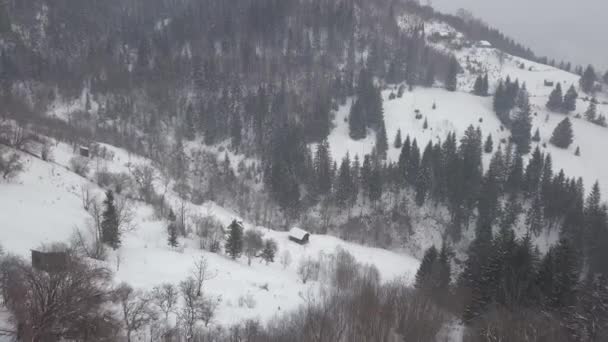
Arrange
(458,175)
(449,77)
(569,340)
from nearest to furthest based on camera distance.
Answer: (569,340)
(458,175)
(449,77)

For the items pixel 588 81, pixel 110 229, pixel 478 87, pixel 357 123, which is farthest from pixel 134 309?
pixel 588 81

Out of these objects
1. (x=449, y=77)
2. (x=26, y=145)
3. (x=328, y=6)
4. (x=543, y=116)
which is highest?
(x=328, y=6)

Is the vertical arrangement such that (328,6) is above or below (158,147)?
above

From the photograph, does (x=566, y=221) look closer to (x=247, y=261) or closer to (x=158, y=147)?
(x=247, y=261)

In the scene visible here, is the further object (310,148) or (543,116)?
(543,116)

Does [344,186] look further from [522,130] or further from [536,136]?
[536,136]

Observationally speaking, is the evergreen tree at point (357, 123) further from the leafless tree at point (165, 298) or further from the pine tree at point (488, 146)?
the leafless tree at point (165, 298)

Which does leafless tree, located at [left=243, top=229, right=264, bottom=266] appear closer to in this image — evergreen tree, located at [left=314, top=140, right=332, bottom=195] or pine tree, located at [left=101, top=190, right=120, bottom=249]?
pine tree, located at [left=101, top=190, right=120, bottom=249]

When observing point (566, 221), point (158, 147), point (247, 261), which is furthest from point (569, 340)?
point (158, 147)
